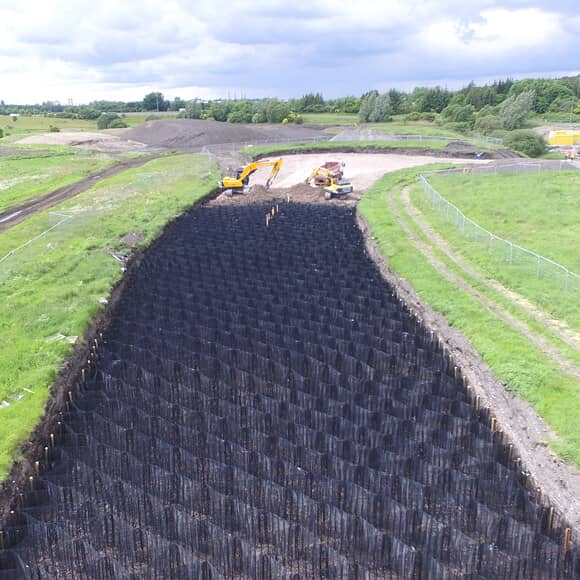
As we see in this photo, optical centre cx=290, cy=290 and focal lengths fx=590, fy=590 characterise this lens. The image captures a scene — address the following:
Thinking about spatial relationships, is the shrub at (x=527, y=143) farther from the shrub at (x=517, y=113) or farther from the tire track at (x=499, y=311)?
the tire track at (x=499, y=311)

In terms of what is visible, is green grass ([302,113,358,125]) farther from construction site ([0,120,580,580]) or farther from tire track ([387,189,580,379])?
construction site ([0,120,580,580])

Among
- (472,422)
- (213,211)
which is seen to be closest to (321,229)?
(213,211)

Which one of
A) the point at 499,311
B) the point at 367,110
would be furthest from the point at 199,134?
the point at 499,311

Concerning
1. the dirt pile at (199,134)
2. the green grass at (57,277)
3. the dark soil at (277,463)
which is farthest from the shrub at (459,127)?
the dark soil at (277,463)

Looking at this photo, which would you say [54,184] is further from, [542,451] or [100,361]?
[542,451]

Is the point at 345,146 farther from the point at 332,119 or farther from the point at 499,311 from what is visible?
the point at 332,119

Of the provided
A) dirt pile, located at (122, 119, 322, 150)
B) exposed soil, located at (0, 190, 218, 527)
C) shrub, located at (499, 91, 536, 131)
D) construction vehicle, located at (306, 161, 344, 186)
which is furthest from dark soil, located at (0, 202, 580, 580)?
shrub, located at (499, 91, 536, 131)

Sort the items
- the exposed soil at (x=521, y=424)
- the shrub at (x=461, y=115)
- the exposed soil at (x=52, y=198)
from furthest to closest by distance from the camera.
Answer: the shrub at (x=461, y=115) → the exposed soil at (x=52, y=198) → the exposed soil at (x=521, y=424)
